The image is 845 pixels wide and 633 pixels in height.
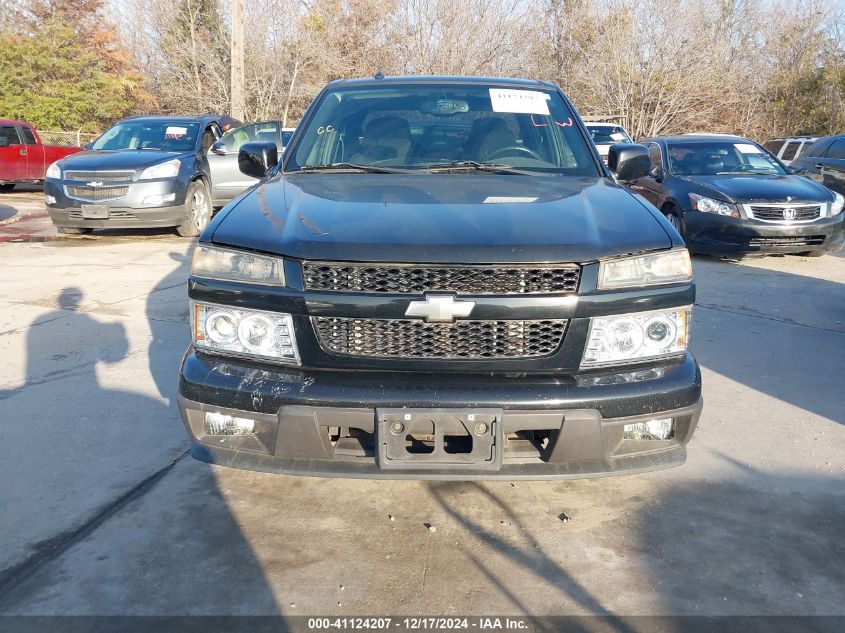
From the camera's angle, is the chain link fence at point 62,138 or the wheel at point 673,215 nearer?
the wheel at point 673,215

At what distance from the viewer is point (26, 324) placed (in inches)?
235

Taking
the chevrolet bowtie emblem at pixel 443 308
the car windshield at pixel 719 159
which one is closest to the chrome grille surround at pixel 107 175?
the car windshield at pixel 719 159

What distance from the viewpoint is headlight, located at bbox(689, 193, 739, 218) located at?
8.76 metres

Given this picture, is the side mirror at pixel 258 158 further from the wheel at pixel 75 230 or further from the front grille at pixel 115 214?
the wheel at pixel 75 230

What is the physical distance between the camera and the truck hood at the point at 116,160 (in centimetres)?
1003

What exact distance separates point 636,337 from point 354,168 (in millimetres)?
1698

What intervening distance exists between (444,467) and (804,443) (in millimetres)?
2286

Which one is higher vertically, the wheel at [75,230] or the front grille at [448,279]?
the front grille at [448,279]

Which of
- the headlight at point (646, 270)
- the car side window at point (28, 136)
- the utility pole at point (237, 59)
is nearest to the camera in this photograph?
the headlight at point (646, 270)

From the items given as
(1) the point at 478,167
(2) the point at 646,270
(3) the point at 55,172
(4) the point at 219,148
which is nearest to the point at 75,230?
(3) the point at 55,172

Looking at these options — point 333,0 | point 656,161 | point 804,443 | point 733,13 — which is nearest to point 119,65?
point 333,0

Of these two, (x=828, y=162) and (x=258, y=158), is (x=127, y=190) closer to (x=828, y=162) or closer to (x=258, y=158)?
(x=258, y=158)

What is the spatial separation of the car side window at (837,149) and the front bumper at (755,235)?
5.08 meters

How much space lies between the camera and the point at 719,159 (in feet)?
32.8
